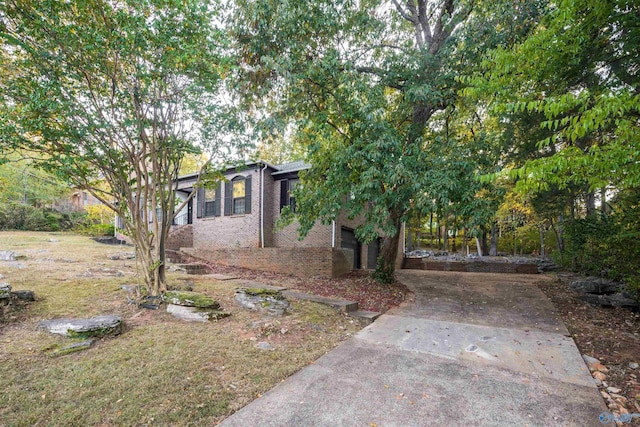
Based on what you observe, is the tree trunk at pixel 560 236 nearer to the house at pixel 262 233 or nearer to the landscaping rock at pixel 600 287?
the landscaping rock at pixel 600 287

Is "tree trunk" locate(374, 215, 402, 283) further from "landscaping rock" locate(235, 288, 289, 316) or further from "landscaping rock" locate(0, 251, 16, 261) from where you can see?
"landscaping rock" locate(0, 251, 16, 261)

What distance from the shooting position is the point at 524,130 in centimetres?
857

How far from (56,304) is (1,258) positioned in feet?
20.9

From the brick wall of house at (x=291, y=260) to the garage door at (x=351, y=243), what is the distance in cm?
109

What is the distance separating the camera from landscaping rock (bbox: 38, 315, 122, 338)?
13.0ft

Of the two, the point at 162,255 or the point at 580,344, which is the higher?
the point at 162,255

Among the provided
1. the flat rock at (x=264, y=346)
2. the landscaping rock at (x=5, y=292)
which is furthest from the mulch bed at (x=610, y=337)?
the landscaping rock at (x=5, y=292)

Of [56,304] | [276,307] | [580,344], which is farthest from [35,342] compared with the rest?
[580,344]

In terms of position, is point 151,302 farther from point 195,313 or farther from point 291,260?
point 291,260

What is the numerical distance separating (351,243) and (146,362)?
998 centimetres

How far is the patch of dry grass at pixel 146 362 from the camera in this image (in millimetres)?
2506

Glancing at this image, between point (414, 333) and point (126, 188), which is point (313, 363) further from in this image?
point (126, 188)

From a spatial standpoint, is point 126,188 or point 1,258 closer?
point 126,188

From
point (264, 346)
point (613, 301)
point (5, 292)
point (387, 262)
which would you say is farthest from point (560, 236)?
point (5, 292)
